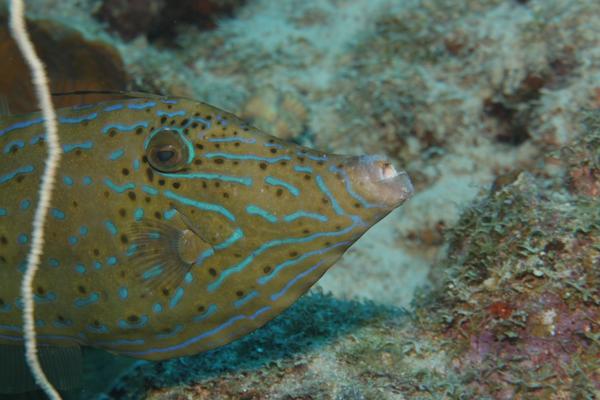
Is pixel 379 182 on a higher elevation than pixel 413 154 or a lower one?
higher

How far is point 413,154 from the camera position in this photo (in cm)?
609

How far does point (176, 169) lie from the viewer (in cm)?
242

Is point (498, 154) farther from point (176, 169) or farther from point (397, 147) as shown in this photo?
point (176, 169)

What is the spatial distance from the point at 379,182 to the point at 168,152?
0.92m

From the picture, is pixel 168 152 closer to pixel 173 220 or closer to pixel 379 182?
pixel 173 220

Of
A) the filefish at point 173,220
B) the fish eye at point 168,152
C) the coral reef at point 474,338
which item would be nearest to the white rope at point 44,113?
the filefish at point 173,220

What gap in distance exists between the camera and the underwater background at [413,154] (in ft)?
9.51

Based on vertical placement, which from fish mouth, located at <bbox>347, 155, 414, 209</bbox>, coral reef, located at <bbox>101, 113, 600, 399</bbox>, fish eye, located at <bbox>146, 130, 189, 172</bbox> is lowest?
coral reef, located at <bbox>101, 113, 600, 399</bbox>

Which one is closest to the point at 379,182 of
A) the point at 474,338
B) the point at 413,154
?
the point at 474,338

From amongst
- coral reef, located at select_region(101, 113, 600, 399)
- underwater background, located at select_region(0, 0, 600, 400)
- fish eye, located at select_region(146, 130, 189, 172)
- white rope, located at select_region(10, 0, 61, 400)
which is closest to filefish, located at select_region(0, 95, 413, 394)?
fish eye, located at select_region(146, 130, 189, 172)

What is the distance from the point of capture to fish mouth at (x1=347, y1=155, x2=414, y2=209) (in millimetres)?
2258

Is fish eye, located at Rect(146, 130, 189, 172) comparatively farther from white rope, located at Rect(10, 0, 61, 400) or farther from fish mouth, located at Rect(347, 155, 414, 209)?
fish mouth, located at Rect(347, 155, 414, 209)

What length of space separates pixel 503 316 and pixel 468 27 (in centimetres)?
431

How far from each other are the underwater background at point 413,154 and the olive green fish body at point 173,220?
0.67m
